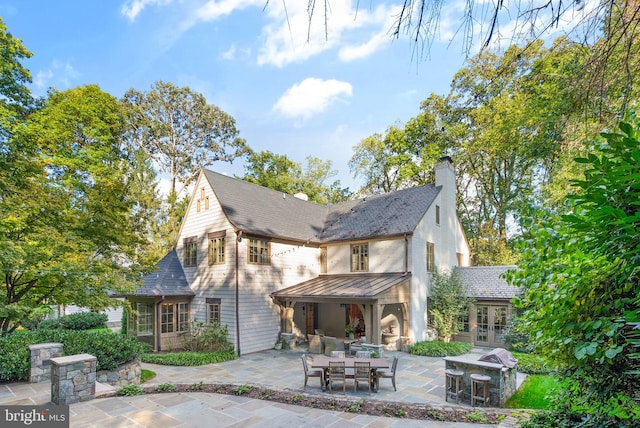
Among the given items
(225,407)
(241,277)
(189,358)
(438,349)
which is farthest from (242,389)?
(438,349)

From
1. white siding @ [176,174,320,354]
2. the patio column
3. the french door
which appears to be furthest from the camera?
the french door

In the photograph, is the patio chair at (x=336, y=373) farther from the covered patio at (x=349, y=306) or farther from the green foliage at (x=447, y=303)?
the green foliage at (x=447, y=303)

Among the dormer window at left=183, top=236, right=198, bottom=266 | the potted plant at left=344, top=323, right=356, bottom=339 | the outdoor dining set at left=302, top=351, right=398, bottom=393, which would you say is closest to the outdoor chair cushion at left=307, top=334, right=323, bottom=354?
the potted plant at left=344, top=323, right=356, bottom=339

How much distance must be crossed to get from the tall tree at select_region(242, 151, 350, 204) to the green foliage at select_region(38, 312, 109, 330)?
13.8 meters

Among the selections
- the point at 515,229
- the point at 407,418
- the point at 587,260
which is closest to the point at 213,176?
the point at 407,418

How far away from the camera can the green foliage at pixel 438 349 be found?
1204 cm

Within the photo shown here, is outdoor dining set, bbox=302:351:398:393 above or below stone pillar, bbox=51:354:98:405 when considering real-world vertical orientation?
below

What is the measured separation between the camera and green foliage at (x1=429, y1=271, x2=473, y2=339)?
1415cm

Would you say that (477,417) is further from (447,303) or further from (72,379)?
(447,303)

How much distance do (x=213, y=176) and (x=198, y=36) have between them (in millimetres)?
13010

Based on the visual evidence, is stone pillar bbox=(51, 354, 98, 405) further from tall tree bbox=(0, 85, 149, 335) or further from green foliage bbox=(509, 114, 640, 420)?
green foliage bbox=(509, 114, 640, 420)
